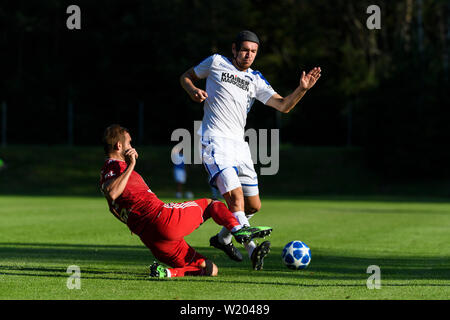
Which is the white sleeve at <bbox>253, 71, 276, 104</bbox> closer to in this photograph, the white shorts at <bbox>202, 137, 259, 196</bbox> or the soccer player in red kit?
the white shorts at <bbox>202, 137, 259, 196</bbox>

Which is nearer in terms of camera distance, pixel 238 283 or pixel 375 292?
pixel 375 292

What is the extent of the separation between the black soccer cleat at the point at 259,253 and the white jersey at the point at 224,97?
160 cm

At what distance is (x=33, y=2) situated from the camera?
2260 inches

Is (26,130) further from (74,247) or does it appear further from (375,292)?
(375,292)

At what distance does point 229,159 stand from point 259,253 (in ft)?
4.40

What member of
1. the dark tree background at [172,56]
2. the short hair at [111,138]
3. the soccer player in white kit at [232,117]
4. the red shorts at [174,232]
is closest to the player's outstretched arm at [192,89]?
the soccer player in white kit at [232,117]

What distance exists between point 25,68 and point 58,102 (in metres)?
6.75

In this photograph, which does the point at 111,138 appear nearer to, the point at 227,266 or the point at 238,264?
the point at 227,266

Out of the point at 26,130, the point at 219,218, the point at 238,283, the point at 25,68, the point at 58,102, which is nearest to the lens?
the point at 238,283

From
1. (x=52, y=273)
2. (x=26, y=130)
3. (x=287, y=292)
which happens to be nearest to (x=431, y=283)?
(x=287, y=292)

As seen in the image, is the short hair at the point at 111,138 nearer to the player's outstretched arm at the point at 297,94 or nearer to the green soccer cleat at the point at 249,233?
the green soccer cleat at the point at 249,233

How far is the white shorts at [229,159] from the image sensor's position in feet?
29.7

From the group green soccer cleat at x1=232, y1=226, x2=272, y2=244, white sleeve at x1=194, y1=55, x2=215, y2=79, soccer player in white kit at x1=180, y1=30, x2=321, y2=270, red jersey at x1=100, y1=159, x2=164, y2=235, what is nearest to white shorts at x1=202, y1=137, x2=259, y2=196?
soccer player in white kit at x1=180, y1=30, x2=321, y2=270

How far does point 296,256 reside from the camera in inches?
341
